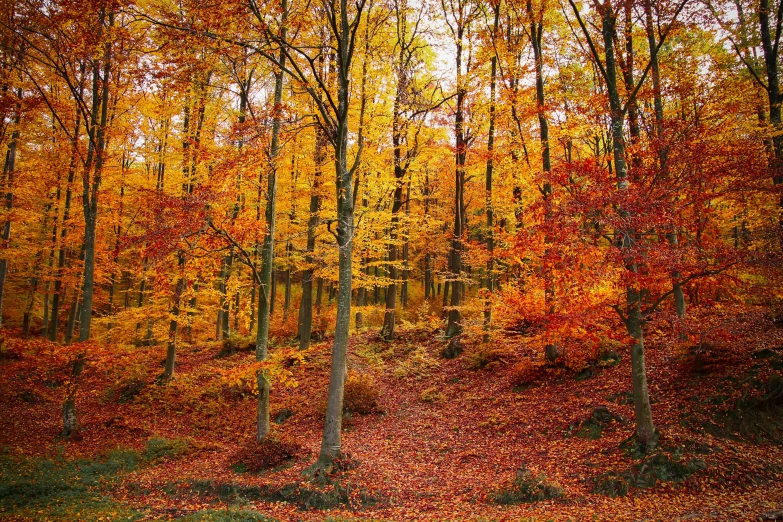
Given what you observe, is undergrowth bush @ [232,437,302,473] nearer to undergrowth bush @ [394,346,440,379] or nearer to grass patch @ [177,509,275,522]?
grass patch @ [177,509,275,522]

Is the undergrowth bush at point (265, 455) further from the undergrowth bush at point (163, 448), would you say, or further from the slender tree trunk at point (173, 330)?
the slender tree trunk at point (173, 330)

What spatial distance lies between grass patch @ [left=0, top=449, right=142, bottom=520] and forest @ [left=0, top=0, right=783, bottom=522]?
79 mm

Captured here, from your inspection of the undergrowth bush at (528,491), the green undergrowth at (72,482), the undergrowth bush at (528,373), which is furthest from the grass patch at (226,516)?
the undergrowth bush at (528,373)

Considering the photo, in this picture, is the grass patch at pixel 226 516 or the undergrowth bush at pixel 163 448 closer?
the grass patch at pixel 226 516

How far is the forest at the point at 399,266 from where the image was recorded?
7.69m

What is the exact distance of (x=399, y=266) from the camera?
17.8 meters

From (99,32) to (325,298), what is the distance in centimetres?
2669

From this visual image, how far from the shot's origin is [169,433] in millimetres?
12734

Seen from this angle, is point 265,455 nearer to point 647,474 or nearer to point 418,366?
point 647,474

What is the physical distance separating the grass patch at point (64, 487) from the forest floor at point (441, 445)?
0.04 m

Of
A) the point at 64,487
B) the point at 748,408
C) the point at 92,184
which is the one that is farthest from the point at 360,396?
the point at 92,184

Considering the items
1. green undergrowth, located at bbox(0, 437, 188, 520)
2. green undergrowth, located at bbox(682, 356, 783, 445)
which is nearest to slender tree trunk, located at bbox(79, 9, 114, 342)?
green undergrowth, located at bbox(0, 437, 188, 520)

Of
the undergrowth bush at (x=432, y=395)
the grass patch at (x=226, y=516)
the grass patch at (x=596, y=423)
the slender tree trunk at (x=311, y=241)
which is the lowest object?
the grass patch at (x=226, y=516)

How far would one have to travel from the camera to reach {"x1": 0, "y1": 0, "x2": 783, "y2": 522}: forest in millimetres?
7691
